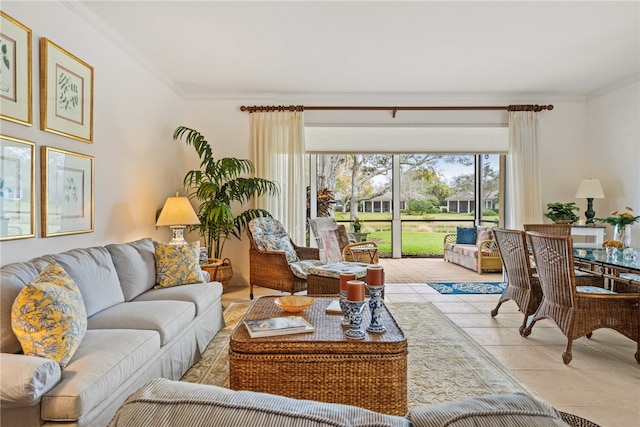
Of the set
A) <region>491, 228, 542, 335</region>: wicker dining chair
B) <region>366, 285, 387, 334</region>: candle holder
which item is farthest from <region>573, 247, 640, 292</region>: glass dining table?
<region>366, 285, 387, 334</region>: candle holder

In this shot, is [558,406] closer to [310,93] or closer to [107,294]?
[107,294]

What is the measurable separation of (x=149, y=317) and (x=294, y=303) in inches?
35.7

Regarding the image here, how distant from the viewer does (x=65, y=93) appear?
2.75m

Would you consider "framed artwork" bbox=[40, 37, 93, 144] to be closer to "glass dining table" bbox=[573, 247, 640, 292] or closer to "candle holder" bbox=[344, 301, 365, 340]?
"candle holder" bbox=[344, 301, 365, 340]

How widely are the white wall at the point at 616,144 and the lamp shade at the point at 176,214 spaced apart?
5.25 meters

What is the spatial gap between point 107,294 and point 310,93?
3.74 meters

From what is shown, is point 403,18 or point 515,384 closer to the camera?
point 515,384

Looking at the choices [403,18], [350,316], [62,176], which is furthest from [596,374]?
[62,176]

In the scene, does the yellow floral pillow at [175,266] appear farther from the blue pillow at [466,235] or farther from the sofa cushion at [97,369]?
the blue pillow at [466,235]

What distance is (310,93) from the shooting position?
5.23 meters

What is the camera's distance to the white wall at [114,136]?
2.49 meters

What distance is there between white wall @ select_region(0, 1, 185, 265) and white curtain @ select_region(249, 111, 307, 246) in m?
1.09

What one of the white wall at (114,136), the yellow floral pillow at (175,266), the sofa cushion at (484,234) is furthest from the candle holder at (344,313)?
the sofa cushion at (484,234)

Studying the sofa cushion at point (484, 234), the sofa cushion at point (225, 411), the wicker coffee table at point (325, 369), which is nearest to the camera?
the sofa cushion at point (225, 411)
